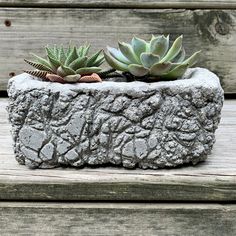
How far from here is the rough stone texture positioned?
1.05 metres

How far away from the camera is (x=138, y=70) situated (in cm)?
109

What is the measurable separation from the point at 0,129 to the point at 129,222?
1.61 ft

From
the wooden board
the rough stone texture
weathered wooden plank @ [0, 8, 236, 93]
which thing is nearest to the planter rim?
the rough stone texture

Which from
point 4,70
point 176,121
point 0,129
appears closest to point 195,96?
point 176,121

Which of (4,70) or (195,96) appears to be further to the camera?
(4,70)

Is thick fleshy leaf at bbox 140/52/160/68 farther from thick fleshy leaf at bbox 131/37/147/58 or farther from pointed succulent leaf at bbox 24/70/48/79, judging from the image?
pointed succulent leaf at bbox 24/70/48/79

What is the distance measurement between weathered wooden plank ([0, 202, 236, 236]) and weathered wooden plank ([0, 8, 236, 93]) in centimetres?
74

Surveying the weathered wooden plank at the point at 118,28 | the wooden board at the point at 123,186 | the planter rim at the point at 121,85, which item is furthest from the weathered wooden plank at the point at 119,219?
the weathered wooden plank at the point at 118,28

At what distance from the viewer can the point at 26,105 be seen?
106cm

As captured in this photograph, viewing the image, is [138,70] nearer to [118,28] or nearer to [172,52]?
[172,52]

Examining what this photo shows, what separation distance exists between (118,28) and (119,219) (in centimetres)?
76

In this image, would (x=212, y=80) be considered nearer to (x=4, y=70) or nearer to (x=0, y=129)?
(x=0, y=129)

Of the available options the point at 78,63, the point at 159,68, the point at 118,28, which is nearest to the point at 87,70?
the point at 78,63

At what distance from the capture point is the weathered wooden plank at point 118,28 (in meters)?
1.66
